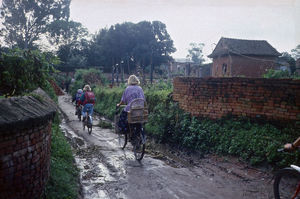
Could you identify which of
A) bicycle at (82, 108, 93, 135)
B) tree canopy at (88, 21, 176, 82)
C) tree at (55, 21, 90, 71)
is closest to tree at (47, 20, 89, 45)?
tree at (55, 21, 90, 71)

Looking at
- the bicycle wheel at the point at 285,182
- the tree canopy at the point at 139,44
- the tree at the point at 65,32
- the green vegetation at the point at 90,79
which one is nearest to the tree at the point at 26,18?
the tree at the point at 65,32

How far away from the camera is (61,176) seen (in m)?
4.37

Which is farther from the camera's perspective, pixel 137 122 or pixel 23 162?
pixel 137 122

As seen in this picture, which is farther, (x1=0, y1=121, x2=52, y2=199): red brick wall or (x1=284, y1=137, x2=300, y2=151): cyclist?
(x1=284, y1=137, x2=300, y2=151): cyclist

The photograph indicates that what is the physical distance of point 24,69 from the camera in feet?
15.4

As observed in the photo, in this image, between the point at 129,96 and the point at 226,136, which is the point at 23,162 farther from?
the point at 226,136

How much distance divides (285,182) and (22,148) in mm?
3812

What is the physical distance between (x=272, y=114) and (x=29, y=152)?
559cm

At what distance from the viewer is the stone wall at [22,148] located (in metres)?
2.61

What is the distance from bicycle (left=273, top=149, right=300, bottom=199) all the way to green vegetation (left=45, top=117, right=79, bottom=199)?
3.06 meters

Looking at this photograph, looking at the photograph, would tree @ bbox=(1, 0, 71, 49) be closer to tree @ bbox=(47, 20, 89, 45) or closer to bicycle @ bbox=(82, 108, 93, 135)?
tree @ bbox=(47, 20, 89, 45)

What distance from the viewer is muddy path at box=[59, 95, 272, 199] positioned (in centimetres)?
454

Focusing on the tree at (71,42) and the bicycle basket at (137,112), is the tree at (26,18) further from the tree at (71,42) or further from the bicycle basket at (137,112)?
the bicycle basket at (137,112)

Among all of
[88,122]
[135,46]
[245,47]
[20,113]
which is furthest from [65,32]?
[20,113]
